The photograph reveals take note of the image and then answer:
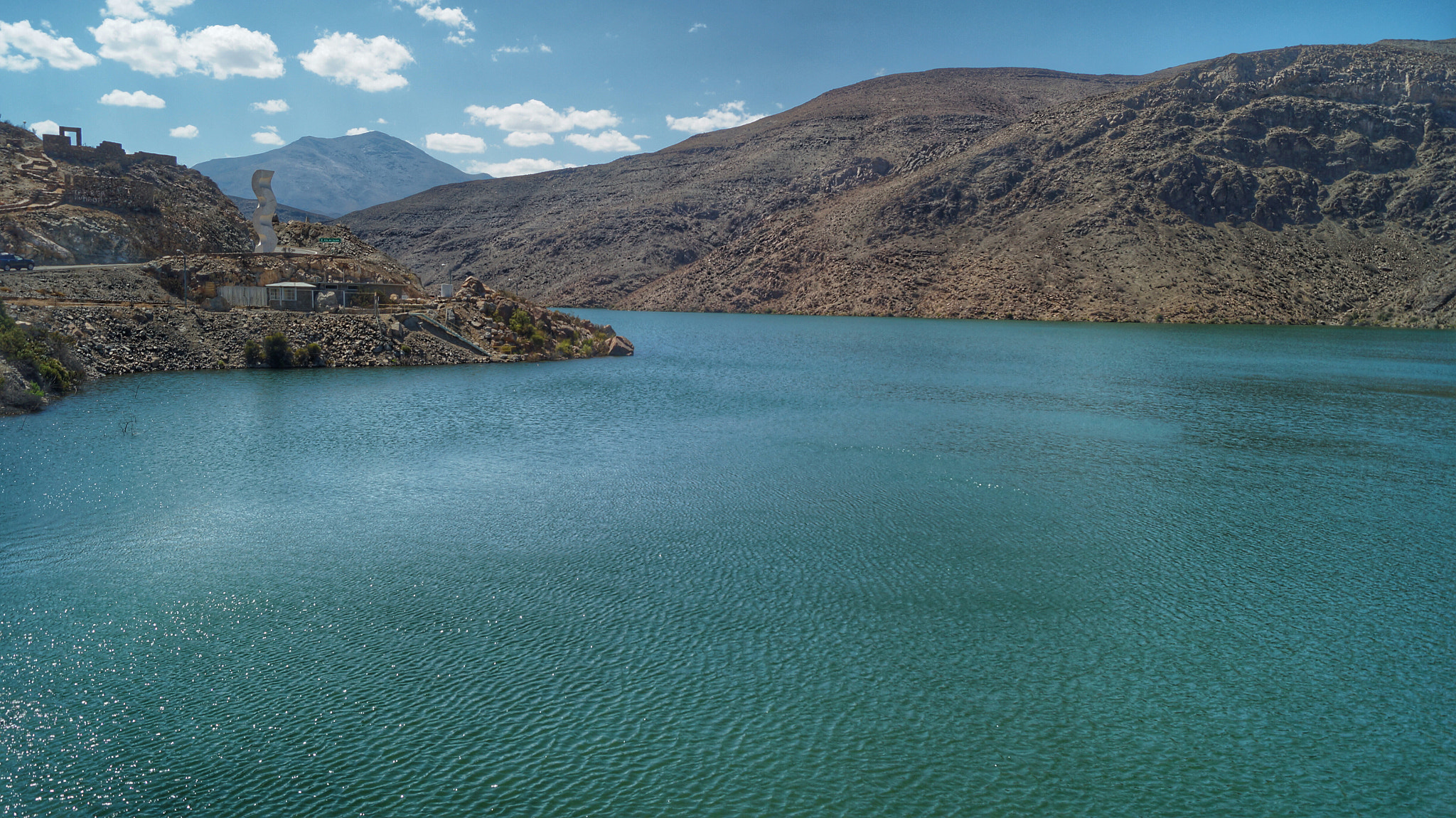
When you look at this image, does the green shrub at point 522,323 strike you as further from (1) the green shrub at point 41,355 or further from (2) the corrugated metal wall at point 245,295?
(1) the green shrub at point 41,355

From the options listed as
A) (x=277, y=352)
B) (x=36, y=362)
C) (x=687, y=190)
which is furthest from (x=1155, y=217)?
(x=36, y=362)

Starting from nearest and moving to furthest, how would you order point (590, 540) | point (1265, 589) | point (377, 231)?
point (1265, 589), point (590, 540), point (377, 231)

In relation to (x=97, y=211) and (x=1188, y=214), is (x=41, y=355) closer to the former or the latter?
(x=97, y=211)

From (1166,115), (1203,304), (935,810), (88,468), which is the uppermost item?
(1166,115)

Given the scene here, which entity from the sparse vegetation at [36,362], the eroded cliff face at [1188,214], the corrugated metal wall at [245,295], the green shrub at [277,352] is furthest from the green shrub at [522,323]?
the eroded cliff face at [1188,214]

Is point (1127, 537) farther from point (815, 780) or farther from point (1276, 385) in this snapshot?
point (1276, 385)

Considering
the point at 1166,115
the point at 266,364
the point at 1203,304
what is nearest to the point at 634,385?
the point at 266,364

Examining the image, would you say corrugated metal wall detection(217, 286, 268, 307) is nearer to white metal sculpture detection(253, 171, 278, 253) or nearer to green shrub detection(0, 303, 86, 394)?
white metal sculpture detection(253, 171, 278, 253)
